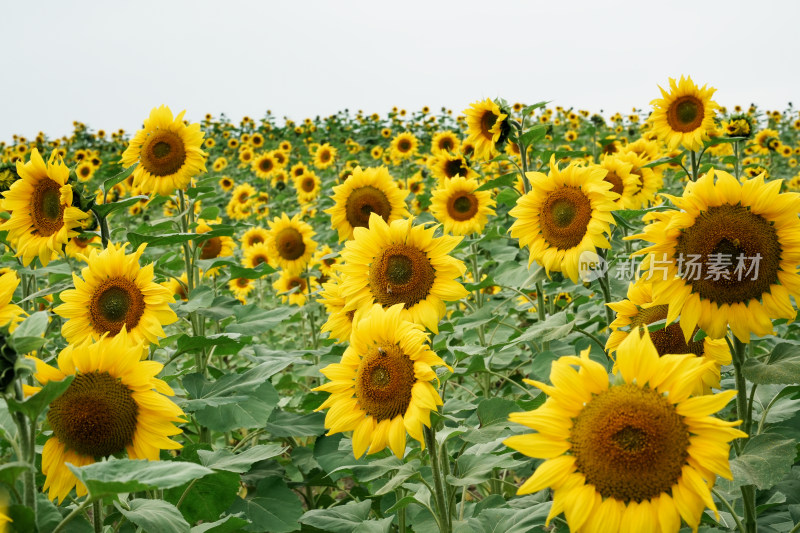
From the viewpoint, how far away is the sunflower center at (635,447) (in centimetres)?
142

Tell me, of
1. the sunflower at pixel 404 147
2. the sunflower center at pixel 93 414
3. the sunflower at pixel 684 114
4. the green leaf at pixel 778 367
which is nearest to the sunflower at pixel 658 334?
the green leaf at pixel 778 367

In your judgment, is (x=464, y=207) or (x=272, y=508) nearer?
(x=272, y=508)

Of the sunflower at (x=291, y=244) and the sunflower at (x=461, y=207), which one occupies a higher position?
the sunflower at (x=461, y=207)

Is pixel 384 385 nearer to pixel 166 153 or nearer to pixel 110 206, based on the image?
pixel 110 206

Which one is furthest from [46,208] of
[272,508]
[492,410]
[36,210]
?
[492,410]

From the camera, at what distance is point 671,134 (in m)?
4.90

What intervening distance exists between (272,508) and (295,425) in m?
0.44

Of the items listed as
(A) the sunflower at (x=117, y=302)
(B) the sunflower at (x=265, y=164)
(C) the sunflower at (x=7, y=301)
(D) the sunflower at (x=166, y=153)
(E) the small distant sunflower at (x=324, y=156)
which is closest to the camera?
(C) the sunflower at (x=7, y=301)

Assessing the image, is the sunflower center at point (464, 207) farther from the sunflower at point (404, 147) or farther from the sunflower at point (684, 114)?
the sunflower at point (404, 147)

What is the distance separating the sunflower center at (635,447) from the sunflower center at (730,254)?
582 mm

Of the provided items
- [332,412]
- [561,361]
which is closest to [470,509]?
[332,412]

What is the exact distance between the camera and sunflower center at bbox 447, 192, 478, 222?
15.4ft

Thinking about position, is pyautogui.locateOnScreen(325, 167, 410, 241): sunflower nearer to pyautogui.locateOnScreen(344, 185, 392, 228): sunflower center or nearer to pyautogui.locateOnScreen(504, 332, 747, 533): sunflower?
pyautogui.locateOnScreen(344, 185, 392, 228): sunflower center

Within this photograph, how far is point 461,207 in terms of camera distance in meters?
4.71
